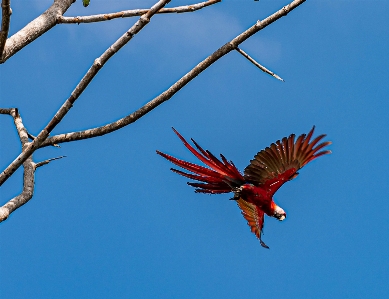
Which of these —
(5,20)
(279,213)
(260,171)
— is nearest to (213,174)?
(260,171)

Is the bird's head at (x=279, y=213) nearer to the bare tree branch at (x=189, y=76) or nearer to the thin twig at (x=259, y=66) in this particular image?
the thin twig at (x=259, y=66)

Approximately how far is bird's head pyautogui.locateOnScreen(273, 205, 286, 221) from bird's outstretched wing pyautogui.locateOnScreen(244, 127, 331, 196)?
9.9 inches

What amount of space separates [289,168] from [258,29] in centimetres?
178

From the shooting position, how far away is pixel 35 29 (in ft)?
10.1

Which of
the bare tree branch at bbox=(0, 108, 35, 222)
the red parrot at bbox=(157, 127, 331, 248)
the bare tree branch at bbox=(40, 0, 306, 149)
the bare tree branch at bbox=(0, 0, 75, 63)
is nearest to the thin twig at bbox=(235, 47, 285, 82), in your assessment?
the bare tree branch at bbox=(40, 0, 306, 149)

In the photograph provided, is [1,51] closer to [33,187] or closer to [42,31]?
[42,31]

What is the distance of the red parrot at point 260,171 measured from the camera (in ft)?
12.8

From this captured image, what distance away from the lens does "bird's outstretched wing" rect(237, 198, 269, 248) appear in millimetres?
4741

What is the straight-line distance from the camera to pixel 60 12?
3230 mm

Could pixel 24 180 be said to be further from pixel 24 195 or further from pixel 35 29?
pixel 35 29

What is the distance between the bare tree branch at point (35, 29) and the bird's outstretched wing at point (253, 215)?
2.56 m

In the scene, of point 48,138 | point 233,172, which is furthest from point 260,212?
point 48,138

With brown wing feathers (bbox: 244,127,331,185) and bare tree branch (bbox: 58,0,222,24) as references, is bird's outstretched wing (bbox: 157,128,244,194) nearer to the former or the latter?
brown wing feathers (bbox: 244,127,331,185)

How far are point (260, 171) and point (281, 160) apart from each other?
0.24 metres
